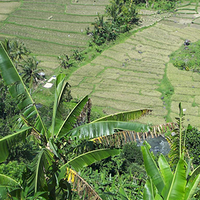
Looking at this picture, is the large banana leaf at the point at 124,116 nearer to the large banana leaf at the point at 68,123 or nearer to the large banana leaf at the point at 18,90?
the large banana leaf at the point at 68,123

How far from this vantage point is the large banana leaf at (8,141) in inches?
166

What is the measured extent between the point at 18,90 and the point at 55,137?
0.93 m

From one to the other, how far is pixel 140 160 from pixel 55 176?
5.06 metres

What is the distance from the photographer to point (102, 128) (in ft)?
15.8

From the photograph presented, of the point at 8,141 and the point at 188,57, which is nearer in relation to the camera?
the point at 8,141

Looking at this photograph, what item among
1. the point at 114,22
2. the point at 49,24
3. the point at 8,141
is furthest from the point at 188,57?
the point at 8,141

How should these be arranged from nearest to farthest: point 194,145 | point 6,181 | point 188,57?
1. point 6,181
2. point 194,145
3. point 188,57

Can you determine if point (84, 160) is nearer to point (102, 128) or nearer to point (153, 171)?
point (102, 128)

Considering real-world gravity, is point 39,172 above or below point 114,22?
above

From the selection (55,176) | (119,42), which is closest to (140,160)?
(55,176)

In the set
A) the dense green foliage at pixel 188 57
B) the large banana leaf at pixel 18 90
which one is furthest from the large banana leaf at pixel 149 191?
the dense green foliage at pixel 188 57

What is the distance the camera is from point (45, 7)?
69.9 feet

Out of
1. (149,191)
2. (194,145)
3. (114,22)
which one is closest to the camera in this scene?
(149,191)

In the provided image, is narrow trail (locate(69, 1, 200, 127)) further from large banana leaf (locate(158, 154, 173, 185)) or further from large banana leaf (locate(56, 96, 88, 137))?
large banana leaf (locate(158, 154, 173, 185))
